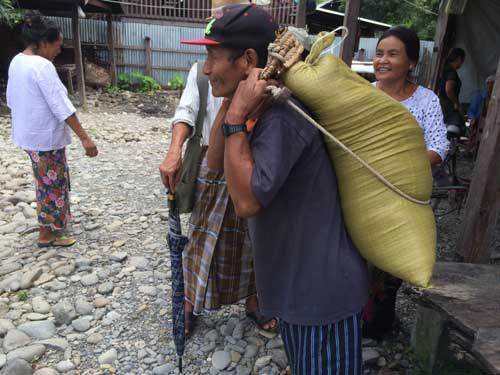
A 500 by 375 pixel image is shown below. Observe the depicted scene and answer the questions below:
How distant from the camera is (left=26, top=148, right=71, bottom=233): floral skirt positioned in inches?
150

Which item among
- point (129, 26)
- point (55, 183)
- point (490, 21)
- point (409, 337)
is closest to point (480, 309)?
point (409, 337)

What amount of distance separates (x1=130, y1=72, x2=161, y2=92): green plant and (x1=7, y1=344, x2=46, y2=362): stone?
12.8 m

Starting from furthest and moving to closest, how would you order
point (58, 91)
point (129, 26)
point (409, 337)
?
point (129, 26) < point (58, 91) < point (409, 337)

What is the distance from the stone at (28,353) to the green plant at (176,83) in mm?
13139

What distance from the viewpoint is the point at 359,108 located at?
52.6 inches

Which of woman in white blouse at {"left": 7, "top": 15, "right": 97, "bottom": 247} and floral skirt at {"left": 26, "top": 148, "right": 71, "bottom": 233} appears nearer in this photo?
woman in white blouse at {"left": 7, "top": 15, "right": 97, "bottom": 247}

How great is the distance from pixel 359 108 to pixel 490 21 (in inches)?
314

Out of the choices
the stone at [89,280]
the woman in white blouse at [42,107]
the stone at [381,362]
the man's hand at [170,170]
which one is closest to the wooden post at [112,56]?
the woman in white blouse at [42,107]

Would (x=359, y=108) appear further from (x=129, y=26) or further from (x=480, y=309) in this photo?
(x=129, y=26)

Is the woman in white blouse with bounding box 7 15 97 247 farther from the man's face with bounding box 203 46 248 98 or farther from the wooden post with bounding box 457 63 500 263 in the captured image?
the wooden post with bounding box 457 63 500 263

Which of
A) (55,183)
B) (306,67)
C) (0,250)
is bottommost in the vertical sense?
(0,250)

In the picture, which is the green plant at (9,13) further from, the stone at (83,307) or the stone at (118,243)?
the stone at (83,307)

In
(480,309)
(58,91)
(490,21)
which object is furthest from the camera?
(490,21)

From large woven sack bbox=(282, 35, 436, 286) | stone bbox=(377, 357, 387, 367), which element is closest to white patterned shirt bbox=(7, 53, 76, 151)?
large woven sack bbox=(282, 35, 436, 286)
